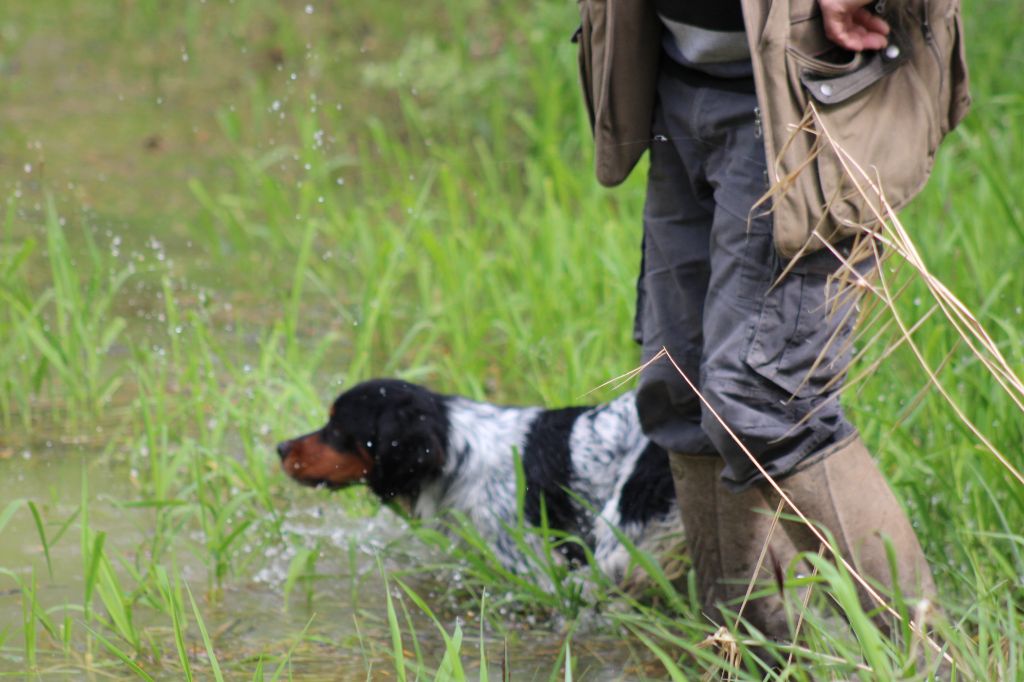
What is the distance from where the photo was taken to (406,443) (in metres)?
3.51

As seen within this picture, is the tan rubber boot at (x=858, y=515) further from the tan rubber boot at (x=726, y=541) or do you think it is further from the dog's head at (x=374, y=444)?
the dog's head at (x=374, y=444)

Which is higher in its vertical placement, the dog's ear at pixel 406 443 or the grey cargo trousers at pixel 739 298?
the grey cargo trousers at pixel 739 298

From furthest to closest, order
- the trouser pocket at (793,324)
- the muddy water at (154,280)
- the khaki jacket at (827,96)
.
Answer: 1. the muddy water at (154,280)
2. the trouser pocket at (793,324)
3. the khaki jacket at (827,96)

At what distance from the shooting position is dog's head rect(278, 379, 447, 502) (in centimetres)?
348

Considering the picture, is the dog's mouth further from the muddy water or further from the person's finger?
the person's finger

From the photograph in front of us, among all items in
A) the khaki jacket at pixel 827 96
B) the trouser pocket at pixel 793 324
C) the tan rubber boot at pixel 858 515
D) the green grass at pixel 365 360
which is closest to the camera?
the khaki jacket at pixel 827 96

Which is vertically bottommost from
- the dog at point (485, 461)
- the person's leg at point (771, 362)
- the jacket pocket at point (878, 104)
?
the dog at point (485, 461)

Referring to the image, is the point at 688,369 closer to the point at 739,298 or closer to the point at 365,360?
the point at 739,298

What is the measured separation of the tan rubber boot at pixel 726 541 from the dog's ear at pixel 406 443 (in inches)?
37.6

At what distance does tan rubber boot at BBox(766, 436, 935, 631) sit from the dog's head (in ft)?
4.14

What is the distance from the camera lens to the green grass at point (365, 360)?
113 inches

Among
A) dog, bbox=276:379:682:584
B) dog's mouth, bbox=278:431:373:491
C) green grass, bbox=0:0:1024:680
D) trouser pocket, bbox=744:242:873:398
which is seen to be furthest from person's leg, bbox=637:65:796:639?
dog's mouth, bbox=278:431:373:491

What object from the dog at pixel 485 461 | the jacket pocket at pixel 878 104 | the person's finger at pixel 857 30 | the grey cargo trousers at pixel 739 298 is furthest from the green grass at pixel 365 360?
the person's finger at pixel 857 30

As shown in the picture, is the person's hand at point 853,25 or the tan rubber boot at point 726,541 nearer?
the person's hand at point 853,25
